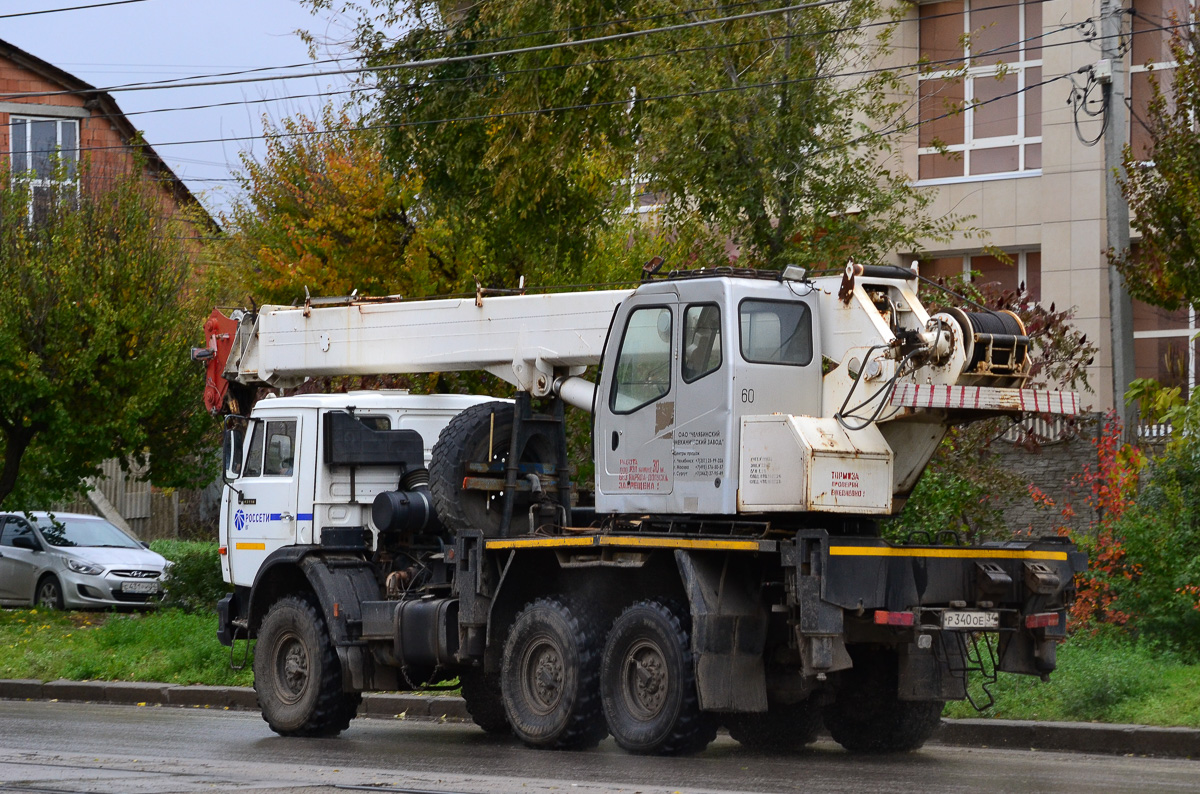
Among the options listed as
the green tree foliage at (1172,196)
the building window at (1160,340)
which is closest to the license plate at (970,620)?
the green tree foliage at (1172,196)

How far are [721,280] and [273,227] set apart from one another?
627 inches

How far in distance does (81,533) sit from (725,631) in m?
19.3

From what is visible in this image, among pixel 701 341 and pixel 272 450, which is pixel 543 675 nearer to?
pixel 701 341

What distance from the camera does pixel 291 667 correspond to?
13945mm

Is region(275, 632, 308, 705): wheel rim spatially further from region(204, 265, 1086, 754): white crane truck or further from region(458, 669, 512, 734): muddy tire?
region(458, 669, 512, 734): muddy tire

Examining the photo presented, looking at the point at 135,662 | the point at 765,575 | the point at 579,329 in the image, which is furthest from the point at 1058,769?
the point at 135,662

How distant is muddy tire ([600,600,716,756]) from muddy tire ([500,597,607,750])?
21cm

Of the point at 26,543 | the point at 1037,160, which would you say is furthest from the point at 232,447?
the point at 1037,160

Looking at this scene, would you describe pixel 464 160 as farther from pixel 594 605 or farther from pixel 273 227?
pixel 594 605

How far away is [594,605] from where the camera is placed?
39.5 feet

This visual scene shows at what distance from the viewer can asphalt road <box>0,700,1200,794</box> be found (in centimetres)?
966

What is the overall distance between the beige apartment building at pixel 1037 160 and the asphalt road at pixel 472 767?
15.1m

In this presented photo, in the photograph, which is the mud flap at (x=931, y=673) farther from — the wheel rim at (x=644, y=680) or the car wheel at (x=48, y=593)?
the car wheel at (x=48, y=593)

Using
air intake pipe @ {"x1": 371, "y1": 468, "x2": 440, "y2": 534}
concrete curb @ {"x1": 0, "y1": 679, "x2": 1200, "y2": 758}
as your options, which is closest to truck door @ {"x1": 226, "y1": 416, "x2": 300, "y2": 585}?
air intake pipe @ {"x1": 371, "y1": 468, "x2": 440, "y2": 534}
